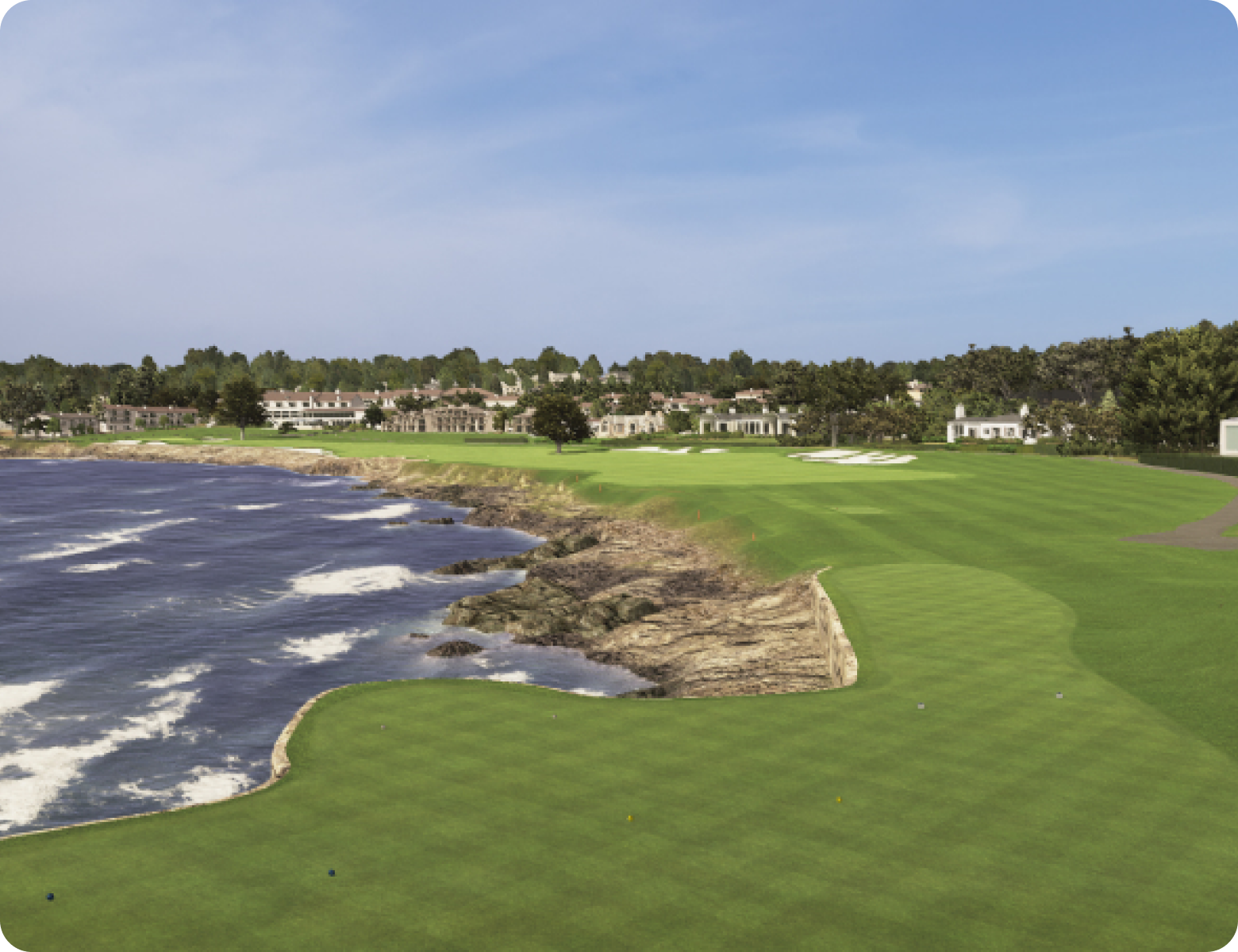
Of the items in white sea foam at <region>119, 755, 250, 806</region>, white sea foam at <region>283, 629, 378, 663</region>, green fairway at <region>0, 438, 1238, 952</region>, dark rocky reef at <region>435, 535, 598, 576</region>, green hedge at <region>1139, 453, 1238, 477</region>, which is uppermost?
green hedge at <region>1139, 453, 1238, 477</region>

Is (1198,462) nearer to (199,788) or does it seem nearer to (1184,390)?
(1184,390)

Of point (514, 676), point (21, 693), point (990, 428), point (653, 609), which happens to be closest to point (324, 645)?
point (514, 676)

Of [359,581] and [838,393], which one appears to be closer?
[359,581]

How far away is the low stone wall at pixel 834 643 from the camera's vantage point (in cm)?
2058

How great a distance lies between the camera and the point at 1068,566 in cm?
3388

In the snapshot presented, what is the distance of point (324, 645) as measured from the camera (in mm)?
33781

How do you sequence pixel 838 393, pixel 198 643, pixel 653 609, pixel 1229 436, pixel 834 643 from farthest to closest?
pixel 838 393
pixel 1229 436
pixel 653 609
pixel 198 643
pixel 834 643

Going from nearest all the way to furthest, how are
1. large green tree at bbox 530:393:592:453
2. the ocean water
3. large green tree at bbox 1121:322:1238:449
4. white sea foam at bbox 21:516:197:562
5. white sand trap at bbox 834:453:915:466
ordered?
the ocean water
white sea foam at bbox 21:516:197:562
white sand trap at bbox 834:453:915:466
large green tree at bbox 1121:322:1238:449
large green tree at bbox 530:393:592:453

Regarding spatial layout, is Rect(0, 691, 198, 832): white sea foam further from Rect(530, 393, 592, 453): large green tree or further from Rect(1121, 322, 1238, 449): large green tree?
Rect(1121, 322, 1238, 449): large green tree

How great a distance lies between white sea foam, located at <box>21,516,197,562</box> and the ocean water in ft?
0.96

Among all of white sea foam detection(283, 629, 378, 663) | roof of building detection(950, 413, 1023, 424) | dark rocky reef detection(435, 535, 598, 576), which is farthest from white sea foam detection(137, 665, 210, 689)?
roof of building detection(950, 413, 1023, 424)

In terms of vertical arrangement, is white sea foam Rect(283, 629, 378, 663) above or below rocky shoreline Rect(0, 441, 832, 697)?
below

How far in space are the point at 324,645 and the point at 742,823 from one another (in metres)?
24.9

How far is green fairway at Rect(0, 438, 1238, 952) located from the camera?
33.1ft
